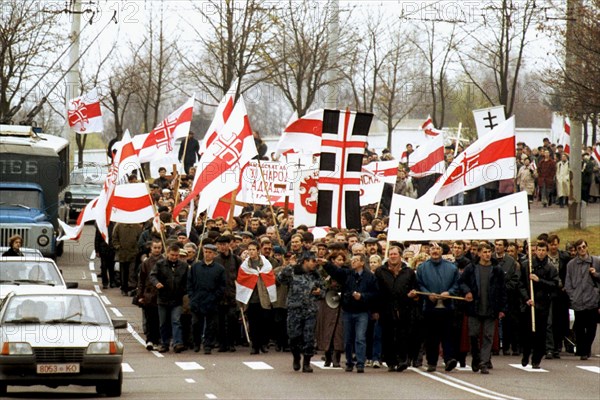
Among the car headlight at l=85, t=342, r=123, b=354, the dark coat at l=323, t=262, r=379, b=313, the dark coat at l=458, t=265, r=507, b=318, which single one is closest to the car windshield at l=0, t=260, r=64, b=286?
the dark coat at l=323, t=262, r=379, b=313

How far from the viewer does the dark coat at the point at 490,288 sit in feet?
67.2

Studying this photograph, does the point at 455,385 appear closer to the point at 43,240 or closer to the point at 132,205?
the point at 132,205

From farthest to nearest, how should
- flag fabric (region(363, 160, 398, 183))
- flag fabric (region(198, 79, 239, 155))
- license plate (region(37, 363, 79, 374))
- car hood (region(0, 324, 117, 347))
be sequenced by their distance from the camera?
1. flag fabric (region(363, 160, 398, 183))
2. flag fabric (region(198, 79, 239, 155))
3. car hood (region(0, 324, 117, 347))
4. license plate (region(37, 363, 79, 374))

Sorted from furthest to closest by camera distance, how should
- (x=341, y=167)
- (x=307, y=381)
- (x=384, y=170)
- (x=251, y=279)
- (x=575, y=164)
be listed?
(x=575, y=164), (x=384, y=170), (x=341, y=167), (x=251, y=279), (x=307, y=381)

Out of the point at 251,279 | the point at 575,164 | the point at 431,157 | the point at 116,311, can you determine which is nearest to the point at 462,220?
the point at 251,279

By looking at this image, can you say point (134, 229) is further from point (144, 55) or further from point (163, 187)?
point (144, 55)

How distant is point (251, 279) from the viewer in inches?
885

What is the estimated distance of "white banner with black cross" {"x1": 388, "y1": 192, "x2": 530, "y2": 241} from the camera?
2075cm

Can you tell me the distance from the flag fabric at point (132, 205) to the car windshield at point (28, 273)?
315cm

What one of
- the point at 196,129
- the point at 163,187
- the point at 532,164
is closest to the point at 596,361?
the point at 163,187

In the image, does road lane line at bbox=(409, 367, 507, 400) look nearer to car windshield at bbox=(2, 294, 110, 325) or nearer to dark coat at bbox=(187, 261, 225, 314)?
dark coat at bbox=(187, 261, 225, 314)

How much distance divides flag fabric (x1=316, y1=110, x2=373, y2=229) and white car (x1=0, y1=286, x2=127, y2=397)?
5.78 m

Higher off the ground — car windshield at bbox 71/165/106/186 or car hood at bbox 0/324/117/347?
car windshield at bbox 71/165/106/186

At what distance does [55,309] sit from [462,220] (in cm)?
606
